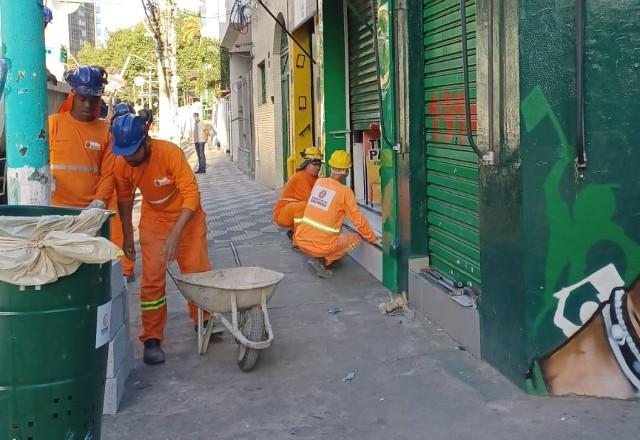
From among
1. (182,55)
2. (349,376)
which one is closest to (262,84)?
(349,376)

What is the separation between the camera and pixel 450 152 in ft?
18.1

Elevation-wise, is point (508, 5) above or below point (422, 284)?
above

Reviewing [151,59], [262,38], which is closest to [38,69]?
[262,38]

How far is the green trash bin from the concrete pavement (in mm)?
1211

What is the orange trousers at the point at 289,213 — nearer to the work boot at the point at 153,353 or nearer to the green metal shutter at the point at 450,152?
the green metal shutter at the point at 450,152

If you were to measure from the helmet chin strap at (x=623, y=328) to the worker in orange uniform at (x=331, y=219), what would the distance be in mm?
2786

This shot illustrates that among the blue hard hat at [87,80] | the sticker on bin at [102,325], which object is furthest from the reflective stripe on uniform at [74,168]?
the sticker on bin at [102,325]

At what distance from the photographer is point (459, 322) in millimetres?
5102

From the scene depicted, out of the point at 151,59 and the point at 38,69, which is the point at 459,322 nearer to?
the point at 38,69

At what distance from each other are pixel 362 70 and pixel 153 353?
4.41 meters

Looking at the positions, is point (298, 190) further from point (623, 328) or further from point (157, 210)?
point (623, 328)

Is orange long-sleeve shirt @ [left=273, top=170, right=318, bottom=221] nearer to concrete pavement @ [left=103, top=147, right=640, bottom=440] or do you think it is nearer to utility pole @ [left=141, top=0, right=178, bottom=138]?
concrete pavement @ [left=103, top=147, right=640, bottom=440]

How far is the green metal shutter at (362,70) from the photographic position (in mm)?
7938

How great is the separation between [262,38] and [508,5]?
12633 mm
